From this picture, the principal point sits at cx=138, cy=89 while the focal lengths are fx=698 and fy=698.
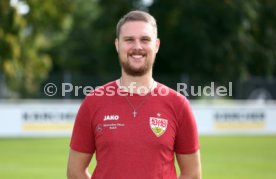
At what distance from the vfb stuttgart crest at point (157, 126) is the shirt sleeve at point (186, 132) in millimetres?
129

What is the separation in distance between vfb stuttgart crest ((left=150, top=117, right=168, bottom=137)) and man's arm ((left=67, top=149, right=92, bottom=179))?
1.70 feet

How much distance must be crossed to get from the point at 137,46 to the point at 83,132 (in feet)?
2.23

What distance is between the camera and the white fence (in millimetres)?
24234

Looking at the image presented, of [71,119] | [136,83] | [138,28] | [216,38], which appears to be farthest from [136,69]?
[216,38]

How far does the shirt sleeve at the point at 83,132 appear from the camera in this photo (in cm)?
451

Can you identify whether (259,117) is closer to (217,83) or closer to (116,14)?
(217,83)

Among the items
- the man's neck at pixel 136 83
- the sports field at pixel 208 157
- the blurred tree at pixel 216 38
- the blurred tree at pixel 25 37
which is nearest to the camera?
the man's neck at pixel 136 83

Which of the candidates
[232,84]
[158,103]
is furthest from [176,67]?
[158,103]

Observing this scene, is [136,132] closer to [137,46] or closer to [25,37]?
[137,46]

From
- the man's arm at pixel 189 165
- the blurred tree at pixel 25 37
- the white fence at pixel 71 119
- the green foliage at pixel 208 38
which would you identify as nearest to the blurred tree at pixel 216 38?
the green foliage at pixel 208 38

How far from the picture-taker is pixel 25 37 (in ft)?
113

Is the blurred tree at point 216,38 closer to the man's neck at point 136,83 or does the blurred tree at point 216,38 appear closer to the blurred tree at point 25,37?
the blurred tree at point 25,37

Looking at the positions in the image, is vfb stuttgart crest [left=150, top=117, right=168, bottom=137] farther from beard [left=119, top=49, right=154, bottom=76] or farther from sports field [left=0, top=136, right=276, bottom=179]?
sports field [left=0, top=136, right=276, bottom=179]

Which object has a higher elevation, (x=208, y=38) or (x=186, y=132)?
(x=208, y=38)
